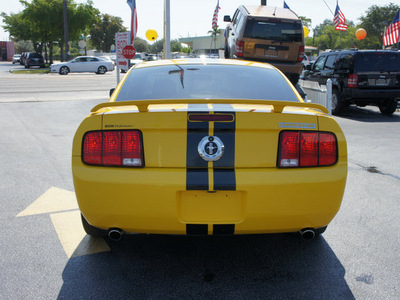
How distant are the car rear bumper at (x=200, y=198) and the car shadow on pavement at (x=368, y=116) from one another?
32.0 ft

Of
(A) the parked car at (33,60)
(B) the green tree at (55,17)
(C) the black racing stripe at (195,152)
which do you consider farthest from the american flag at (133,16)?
(A) the parked car at (33,60)

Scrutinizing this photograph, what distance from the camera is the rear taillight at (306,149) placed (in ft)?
9.18

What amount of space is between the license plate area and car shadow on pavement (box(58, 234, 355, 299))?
0.47 m

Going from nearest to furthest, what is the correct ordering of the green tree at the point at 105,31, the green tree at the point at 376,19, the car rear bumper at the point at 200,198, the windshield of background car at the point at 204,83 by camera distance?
1. the car rear bumper at the point at 200,198
2. the windshield of background car at the point at 204,83
3. the green tree at the point at 376,19
4. the green tree at the point at 105,31

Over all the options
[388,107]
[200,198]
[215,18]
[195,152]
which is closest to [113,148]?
[195,152]

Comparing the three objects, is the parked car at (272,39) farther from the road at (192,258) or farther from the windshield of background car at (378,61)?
the road at (192,258)

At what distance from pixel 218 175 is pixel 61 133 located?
22.9 feet

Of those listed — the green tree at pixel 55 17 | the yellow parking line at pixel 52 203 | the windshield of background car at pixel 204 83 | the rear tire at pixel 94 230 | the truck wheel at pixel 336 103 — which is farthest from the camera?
the green tree at pixel 55 17

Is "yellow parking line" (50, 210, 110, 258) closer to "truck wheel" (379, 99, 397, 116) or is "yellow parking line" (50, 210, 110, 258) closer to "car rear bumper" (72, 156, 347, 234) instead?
"car rear bumper" (72, 156, 347, 234)

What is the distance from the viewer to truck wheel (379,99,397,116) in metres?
12.7

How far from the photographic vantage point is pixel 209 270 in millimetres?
3098

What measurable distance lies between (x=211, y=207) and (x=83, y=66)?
35544mm

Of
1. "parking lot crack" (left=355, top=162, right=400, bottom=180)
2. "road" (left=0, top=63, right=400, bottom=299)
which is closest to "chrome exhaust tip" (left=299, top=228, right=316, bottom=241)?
"road" (left=0, top=63, right=400, bottom=299)

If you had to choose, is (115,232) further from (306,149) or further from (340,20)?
(340,20)
